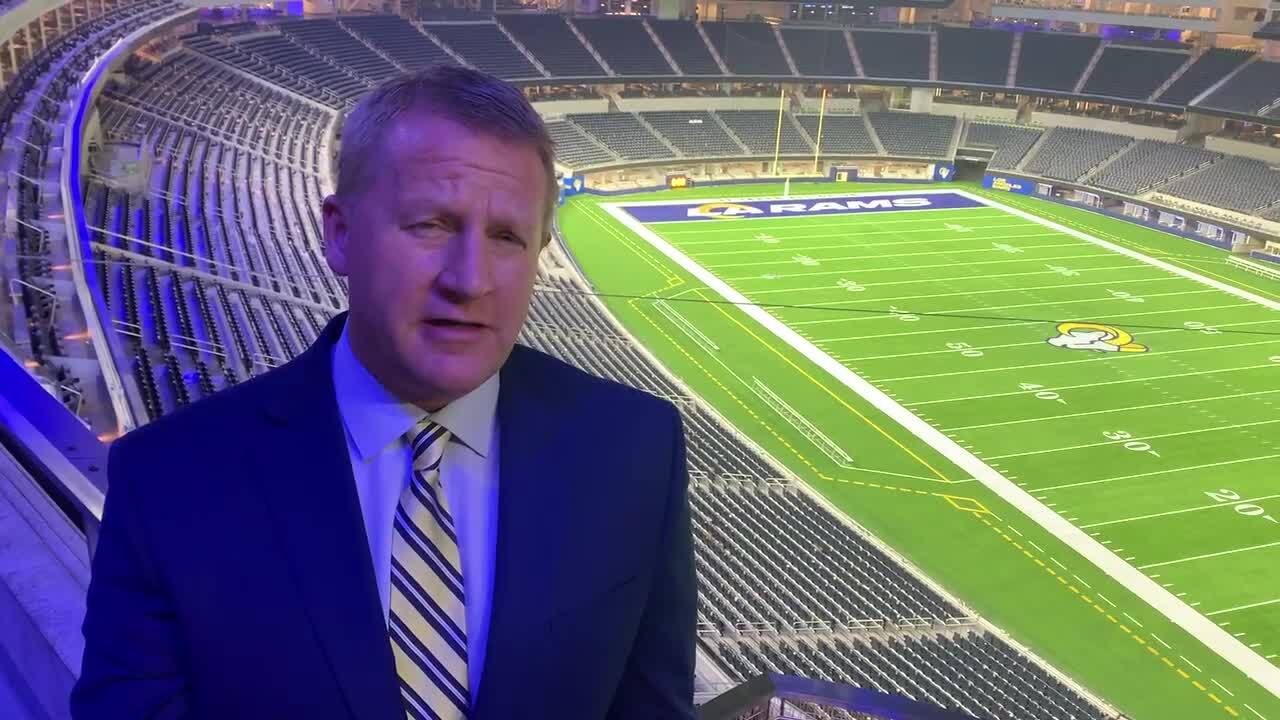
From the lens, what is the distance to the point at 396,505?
1616 millimetres

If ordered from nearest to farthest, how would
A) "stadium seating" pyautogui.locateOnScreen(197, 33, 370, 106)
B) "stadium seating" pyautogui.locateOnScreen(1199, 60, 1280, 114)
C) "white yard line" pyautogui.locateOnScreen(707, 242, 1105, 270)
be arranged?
"white yard line" pyautogui.locateOnScreen(707, 242, 1105, 270) → "stadium seating" pyautogui.locateOnScreen(197, 33, 370, 106) → "stadium seating" pyautogui.locateOnScreen(1199, 60, 1280, 114)

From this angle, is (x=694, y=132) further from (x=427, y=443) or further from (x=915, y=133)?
(x=427, y=443)

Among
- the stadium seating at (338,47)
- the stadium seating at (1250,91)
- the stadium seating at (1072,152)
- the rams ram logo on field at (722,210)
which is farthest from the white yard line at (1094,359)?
the stadium seating at (338,47)

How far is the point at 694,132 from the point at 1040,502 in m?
27.5

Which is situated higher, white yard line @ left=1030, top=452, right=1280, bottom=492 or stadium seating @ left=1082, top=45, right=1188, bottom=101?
stadium seating @ left=1082, top=45, right=1188, bottom=101

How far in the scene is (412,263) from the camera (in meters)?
1.50

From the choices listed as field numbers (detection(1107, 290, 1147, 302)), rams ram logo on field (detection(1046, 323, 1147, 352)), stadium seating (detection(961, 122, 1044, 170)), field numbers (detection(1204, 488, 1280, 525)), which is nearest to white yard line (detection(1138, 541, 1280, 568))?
field numbers (detection(1204, 488, 1280, 525))

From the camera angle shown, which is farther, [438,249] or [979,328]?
[979,328]

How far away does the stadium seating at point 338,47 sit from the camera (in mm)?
36469

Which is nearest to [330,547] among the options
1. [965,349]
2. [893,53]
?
[965,349]

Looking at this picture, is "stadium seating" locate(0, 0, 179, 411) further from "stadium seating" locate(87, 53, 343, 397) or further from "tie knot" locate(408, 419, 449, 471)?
"tie knot" locate(408, 419, 449, 471)

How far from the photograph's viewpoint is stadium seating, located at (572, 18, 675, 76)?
139 feet

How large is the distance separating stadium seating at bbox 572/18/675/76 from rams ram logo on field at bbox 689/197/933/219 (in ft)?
32.3

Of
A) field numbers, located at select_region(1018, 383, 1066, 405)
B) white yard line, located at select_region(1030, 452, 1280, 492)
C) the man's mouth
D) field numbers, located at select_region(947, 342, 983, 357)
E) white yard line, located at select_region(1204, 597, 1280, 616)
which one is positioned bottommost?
white yard line, located at select_region(1204, 597, 1280, 616)
